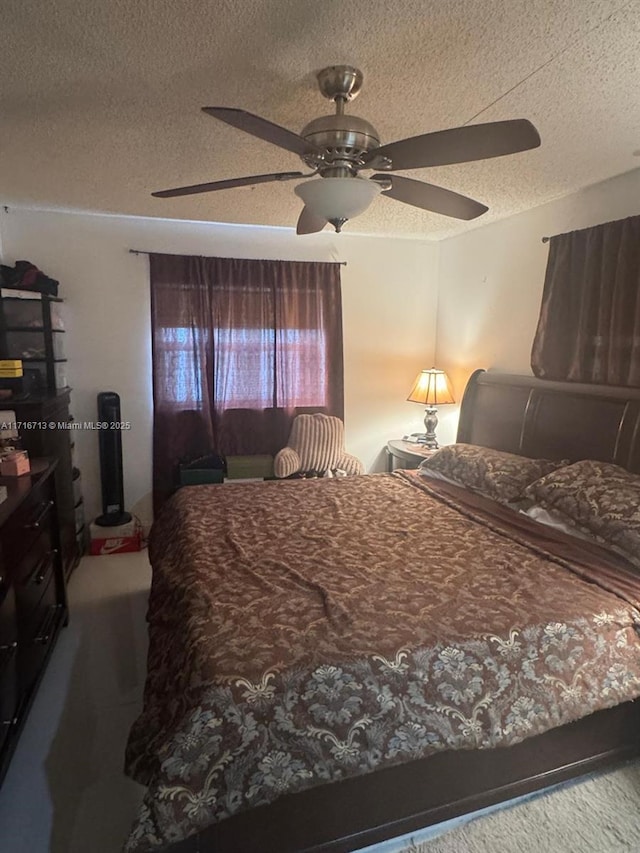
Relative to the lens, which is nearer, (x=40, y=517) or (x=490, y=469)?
(x=40, y=517)

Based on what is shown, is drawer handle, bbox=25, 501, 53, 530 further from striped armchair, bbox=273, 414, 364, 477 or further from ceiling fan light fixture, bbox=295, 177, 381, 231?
striped armchair, bbox=273, 414, 364, 477

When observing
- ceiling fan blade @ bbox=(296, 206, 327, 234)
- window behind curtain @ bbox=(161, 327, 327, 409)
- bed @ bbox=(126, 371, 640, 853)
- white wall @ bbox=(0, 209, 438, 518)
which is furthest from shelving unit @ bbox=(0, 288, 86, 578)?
ceiling fan blade @ bbox=(296, 206, 327, 234)

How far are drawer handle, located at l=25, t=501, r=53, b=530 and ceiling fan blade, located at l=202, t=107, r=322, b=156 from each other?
1713 millimetres

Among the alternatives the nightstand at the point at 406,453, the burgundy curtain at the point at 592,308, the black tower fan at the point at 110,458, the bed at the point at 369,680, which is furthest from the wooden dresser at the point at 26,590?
the burgundy curtain at the point at 592,308

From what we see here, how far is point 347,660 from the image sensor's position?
4.60 ft

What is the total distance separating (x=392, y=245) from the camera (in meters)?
4.33

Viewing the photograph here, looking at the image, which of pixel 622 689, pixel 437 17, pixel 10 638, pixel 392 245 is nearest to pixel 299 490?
pixel 10 638

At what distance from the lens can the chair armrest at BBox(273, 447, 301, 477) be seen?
3904mm

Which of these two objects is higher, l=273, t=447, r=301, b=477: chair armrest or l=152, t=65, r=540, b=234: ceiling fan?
l=152, t=65, r=540, b=234: ceiling fan

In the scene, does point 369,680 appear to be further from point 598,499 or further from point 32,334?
point 32,334

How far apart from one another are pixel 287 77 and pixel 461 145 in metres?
0.67

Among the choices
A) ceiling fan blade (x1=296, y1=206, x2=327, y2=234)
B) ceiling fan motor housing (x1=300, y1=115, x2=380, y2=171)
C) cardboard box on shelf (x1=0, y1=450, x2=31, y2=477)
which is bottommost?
cardboard box on shelf (x1=0, y1=450, x2=31, y2=477)

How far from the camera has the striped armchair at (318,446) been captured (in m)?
4.04

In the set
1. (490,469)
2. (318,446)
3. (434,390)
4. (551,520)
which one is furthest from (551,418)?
(318,446)
